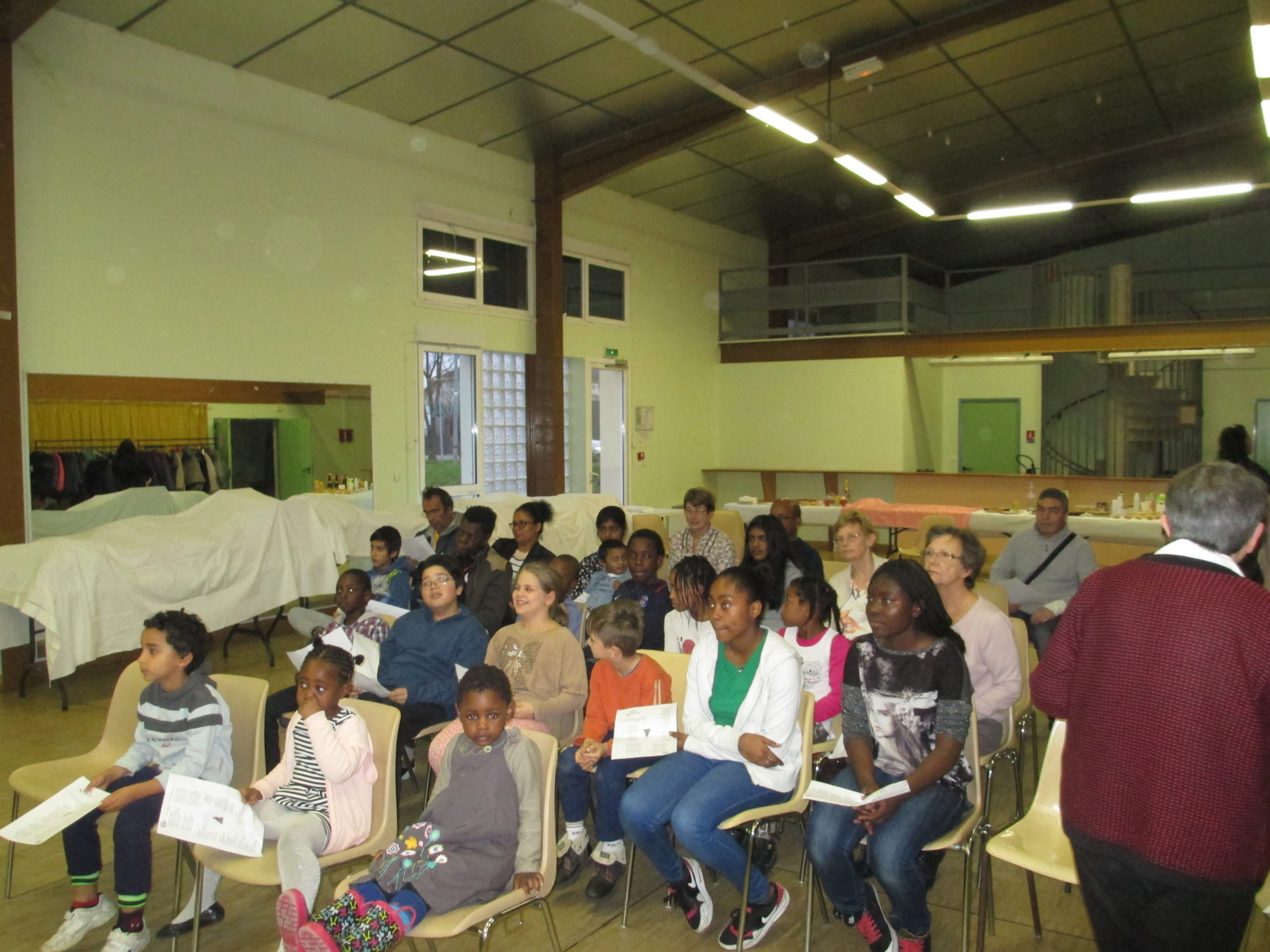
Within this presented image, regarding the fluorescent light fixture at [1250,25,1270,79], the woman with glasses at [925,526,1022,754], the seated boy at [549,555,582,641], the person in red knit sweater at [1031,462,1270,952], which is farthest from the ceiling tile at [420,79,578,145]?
the person in red knit sweater at [1031,462,1270,952]

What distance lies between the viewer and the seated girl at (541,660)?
140 inches

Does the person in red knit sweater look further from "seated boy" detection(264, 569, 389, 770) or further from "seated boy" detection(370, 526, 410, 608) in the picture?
"seated boy" detection(370, 526, 410, 608)

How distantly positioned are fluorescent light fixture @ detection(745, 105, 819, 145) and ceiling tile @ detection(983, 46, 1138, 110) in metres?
3.09

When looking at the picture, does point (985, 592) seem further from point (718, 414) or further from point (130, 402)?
point (718, 414)

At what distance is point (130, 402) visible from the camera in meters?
7.03

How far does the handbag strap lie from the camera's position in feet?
17.9

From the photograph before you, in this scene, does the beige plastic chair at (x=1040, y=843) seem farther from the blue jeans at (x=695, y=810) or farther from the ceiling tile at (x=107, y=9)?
the ceiling tile at (x=107, y=9)

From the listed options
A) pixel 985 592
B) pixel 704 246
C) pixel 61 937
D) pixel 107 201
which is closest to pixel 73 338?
pixel 107 201

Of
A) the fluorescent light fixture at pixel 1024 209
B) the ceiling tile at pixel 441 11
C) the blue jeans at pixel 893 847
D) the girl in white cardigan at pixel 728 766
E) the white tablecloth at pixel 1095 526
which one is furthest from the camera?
the fluorescent light fixture at pixel 1024 209

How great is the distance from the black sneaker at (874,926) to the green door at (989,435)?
13.0 metres

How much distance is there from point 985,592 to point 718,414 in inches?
373

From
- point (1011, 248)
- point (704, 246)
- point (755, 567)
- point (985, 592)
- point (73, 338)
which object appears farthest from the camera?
point (1011, 248)

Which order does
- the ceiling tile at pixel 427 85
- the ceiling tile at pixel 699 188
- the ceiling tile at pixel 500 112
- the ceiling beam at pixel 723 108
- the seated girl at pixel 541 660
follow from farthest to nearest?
the ceiling tile at pixel 699 188
the ceiling tile at pixel 500 112
the ceiling beam at pixel 723 108
the ceiling tile at pixel 427 85
the seated girl at pixel 541 660

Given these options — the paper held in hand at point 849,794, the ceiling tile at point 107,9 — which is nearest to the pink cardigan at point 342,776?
the paper held in hand at point 849,794
